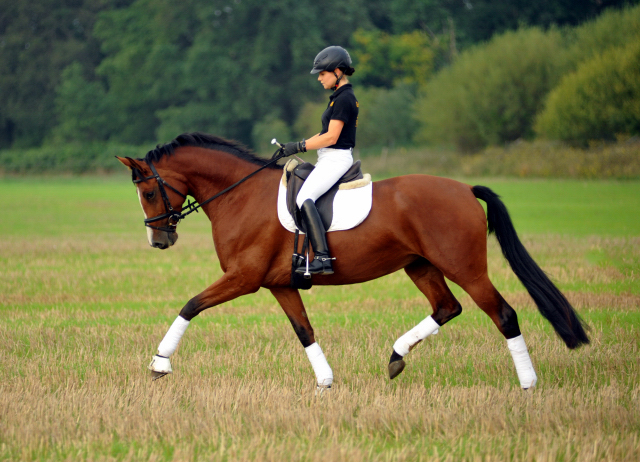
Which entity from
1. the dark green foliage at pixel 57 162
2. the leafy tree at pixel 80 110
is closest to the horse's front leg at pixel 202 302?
the dark green foliage at pixel 57 162

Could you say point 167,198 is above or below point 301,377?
above

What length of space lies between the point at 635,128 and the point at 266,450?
4006 centimetres

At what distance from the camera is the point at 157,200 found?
Answer: 671 centimetres

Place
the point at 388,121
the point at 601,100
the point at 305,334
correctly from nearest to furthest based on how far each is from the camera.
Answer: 1. the point at 305,334
2. the point at 601,100
3. the point at 388,121

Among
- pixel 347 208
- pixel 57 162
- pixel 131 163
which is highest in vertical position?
pixel 57 162

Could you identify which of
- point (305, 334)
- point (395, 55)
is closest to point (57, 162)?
point (395, 55)

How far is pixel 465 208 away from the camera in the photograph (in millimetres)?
6398

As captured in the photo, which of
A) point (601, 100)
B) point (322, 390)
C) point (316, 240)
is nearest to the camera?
point (322, 390)

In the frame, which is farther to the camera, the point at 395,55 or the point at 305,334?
the point at 395,55

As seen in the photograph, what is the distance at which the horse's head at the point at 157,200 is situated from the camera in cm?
667

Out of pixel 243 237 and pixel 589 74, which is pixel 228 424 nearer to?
pixel 243 237

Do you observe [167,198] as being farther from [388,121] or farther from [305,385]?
[388,121]

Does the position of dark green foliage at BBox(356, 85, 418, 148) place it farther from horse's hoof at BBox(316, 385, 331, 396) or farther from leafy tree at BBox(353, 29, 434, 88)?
horse's hoof at BBox(316, 385, 331, 396)

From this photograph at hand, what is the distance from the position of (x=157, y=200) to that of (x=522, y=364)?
365 cm
